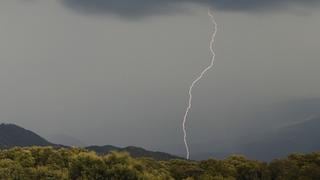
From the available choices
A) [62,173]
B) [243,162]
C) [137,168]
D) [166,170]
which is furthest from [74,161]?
[243,162]

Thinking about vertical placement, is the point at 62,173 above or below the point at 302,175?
below

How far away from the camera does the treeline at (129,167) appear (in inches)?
3007

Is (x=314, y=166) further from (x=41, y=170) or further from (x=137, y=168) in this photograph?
(x=41, y=170)

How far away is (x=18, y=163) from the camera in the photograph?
8325 centimetres

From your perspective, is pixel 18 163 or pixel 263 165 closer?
pixel 18 163

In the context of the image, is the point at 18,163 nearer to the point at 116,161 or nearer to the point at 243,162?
the point at 116,161

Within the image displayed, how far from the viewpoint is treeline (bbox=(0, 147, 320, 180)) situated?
251ft

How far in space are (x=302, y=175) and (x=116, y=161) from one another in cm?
2993

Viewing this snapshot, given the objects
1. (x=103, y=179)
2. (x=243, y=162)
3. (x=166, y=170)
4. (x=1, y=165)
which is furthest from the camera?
(x=243, y=162)

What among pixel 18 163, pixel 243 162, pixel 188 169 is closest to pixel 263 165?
pixel 243 162

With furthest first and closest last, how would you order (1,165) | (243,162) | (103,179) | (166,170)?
(243,162) < (166,170) < (1,165) < (103,179)

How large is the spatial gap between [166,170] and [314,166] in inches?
919

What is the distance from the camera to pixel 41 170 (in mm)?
79438

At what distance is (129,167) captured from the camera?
75.2m
